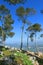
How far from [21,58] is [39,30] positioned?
24.8 metres

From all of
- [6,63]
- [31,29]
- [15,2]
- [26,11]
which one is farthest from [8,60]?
[31,29]

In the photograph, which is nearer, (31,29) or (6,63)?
(6,63)

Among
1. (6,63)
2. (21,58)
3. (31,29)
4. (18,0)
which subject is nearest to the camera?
(6,63)

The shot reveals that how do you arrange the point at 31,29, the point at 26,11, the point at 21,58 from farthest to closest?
the point at 31,29 → the point at 26,11 → the point at 21,58

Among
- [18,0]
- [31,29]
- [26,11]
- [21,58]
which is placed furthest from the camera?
[31,29]

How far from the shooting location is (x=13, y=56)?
17.9 m

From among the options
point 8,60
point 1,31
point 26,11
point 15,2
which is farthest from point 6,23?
point 8,60

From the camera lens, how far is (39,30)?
138 ft

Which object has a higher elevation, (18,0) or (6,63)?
(18,0)

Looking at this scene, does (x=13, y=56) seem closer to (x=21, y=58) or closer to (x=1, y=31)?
(x=21, y=58)

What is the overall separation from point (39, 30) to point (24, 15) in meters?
5.41

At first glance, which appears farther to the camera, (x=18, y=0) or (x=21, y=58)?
(x=18, y=0)

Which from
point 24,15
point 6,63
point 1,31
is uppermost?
point 24,15

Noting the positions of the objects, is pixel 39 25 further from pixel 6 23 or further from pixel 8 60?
pixel 8 60
